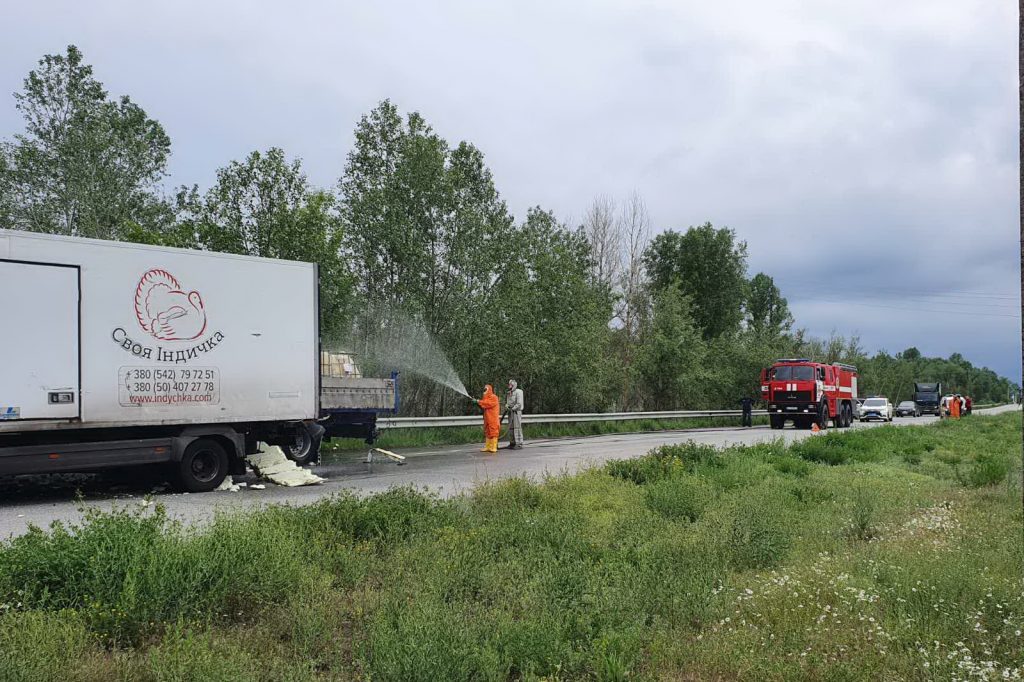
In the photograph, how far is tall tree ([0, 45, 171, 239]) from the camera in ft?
99.3

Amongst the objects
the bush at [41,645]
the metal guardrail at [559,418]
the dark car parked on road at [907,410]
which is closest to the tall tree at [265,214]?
the metal guardrail at [559,418]

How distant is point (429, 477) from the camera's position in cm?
1372

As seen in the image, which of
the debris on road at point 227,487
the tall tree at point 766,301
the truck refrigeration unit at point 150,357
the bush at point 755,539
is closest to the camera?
the bush at point 755,539

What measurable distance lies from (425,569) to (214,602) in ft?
5.15

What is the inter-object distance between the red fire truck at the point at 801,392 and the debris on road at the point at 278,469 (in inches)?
976

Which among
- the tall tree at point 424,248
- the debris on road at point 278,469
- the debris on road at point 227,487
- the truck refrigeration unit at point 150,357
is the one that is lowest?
the debris on road at point 227,487

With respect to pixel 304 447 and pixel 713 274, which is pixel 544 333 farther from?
pixel 713 274

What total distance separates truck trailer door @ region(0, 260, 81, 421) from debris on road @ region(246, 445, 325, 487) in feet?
10.6

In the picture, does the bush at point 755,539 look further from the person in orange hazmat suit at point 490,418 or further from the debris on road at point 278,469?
the person in orange hazmat suit at point 490,418

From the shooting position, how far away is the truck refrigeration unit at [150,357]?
1073cm

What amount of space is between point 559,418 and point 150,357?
17694mm

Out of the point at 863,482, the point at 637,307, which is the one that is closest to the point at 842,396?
the point at 637,307

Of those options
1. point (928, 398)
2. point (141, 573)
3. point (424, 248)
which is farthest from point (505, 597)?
point (928, 398)

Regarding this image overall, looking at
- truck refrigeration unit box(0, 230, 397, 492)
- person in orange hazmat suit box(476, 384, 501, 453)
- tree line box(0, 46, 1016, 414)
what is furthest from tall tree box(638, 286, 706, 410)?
truck refrigeration unit box(0, 230, 397, 492)
